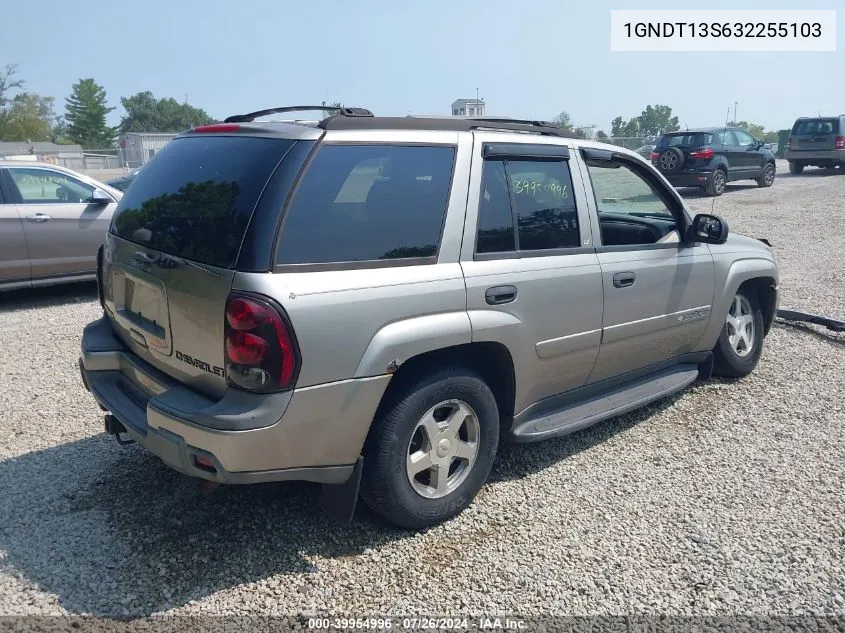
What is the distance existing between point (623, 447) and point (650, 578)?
1295 mm

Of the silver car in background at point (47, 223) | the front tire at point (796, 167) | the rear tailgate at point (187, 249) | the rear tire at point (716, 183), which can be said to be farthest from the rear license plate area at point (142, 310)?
the front tire at point (796, 167)

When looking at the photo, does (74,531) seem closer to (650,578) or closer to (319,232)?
(319,232)

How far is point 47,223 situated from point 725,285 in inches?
270

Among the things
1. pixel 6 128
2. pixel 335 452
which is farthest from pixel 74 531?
→ pixel 6 128

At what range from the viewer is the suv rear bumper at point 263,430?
2.70 m

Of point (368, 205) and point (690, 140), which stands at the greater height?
point (690, 140)

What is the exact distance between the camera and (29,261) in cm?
759

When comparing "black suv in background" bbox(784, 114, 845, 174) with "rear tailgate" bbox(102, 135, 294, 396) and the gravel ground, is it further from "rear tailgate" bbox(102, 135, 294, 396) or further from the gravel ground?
"rear tailgate" bbox(102, 135, 294, 396)

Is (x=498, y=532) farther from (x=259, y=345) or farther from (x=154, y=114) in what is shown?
(x=154, y=114)

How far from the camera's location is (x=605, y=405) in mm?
4078

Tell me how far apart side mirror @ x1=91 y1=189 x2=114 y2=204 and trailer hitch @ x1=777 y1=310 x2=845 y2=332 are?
24.2 feet

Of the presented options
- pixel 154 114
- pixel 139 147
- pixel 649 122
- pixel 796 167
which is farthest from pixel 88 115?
pixel 796 167

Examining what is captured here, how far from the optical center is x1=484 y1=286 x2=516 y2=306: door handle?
333 centimetres

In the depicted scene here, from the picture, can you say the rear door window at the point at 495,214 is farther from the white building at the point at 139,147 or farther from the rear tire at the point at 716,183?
the white building at the point at 139,147
